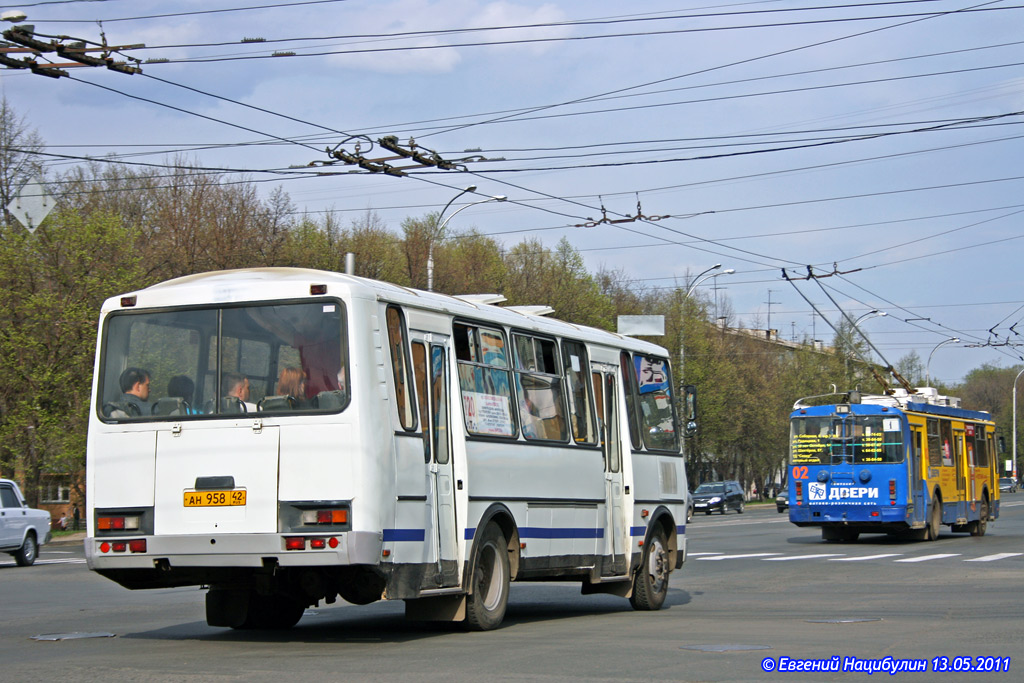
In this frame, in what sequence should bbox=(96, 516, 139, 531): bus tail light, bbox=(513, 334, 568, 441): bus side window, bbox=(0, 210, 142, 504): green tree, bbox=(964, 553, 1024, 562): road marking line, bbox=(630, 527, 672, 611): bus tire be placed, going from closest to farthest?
bbox=(96, 516, 139, 531): bus tail light → bbox=(513, 334, 568, 441): bus side window → bbox=(630, 527, 672, 611): bus tire → bbox=(964, 553, 1024, 562): road marking line → bbox=(0, 210, 142, 504): green tree

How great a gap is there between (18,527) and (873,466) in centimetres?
1729

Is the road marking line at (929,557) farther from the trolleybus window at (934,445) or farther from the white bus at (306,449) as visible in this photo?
the white bus at (306,449)

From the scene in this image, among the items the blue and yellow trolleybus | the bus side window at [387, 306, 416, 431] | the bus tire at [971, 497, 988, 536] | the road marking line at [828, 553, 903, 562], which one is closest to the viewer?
the bus side window at [387, 306, 416, 431]

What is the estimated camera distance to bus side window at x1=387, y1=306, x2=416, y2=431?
34.2 feet

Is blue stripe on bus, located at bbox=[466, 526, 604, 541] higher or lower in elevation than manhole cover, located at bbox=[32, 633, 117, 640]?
higher

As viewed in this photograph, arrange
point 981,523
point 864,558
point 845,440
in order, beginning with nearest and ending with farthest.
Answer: point 864,558 < point 845,440 < point 981,523

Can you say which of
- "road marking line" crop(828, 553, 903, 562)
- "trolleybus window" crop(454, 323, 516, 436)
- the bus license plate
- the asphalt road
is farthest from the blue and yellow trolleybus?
the bus license plate

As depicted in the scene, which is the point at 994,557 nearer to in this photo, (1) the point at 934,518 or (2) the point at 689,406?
(1) the point at 934,518

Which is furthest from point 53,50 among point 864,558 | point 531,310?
point 864,558

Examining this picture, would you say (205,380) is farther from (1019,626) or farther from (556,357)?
(1019,626)

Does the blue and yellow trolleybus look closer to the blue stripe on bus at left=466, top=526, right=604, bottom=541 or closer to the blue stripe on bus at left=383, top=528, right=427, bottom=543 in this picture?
the blue stripe on bus at left=466, top=526, right=604, bottom=541

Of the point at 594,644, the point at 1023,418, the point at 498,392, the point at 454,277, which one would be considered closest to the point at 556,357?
the point at 498,392

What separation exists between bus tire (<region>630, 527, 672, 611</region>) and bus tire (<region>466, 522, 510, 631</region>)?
306 centimetres

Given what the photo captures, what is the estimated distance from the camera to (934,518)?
30.4m
